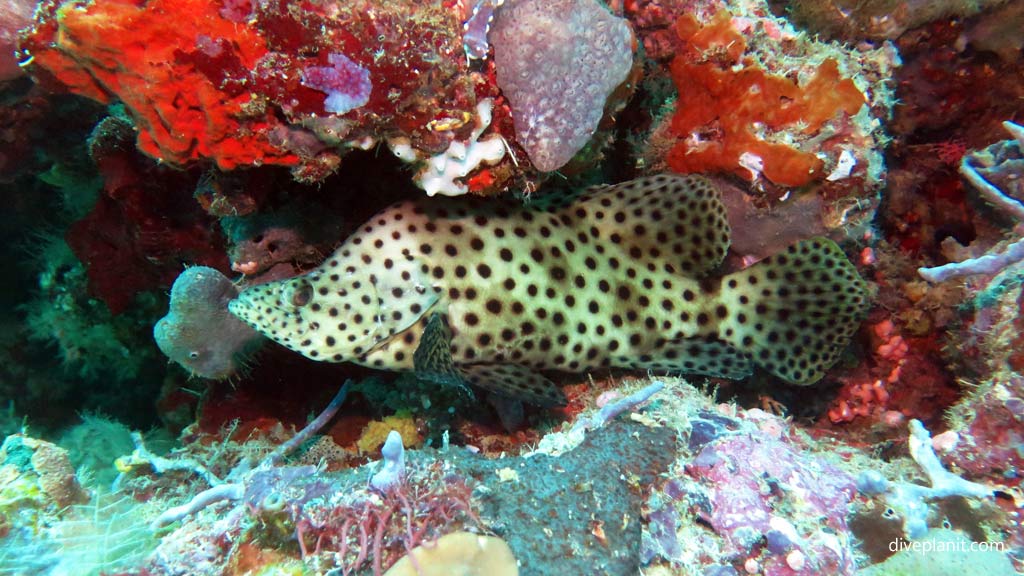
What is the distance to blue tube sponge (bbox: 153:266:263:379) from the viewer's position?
3963 millimetres

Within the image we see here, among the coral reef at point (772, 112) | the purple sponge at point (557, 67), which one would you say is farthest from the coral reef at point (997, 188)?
the purple sponge at point (557, 67)

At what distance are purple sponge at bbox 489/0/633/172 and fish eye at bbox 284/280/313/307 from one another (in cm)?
179

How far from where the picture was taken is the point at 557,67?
9.87ft

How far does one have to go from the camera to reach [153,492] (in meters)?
3.70

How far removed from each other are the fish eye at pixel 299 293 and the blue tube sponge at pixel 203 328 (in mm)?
705

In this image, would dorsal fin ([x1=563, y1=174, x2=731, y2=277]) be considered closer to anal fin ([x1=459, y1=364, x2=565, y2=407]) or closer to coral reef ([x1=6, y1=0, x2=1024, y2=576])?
coral reef ([x1=6, y1=0, x2=1024, y2=576])

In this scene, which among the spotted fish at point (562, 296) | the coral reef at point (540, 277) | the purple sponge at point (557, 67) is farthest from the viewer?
the spotted fish at point (562, 296)

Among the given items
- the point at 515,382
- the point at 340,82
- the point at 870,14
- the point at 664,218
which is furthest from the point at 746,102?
the point at 340,82

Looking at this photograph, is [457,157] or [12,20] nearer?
[457,157]

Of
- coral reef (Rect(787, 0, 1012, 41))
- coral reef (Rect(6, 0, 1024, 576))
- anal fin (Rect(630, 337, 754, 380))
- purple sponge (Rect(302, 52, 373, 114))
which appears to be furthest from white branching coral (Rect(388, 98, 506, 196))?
coral reef (Rect(787, 0, 1012, 41))

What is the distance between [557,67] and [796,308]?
110 inches

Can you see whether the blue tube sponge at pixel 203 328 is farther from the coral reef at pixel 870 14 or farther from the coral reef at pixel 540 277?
the coral reef at pixel 870 14

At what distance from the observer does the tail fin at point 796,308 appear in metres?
4.22

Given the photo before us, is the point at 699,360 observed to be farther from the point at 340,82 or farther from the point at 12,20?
the point at 12,20
